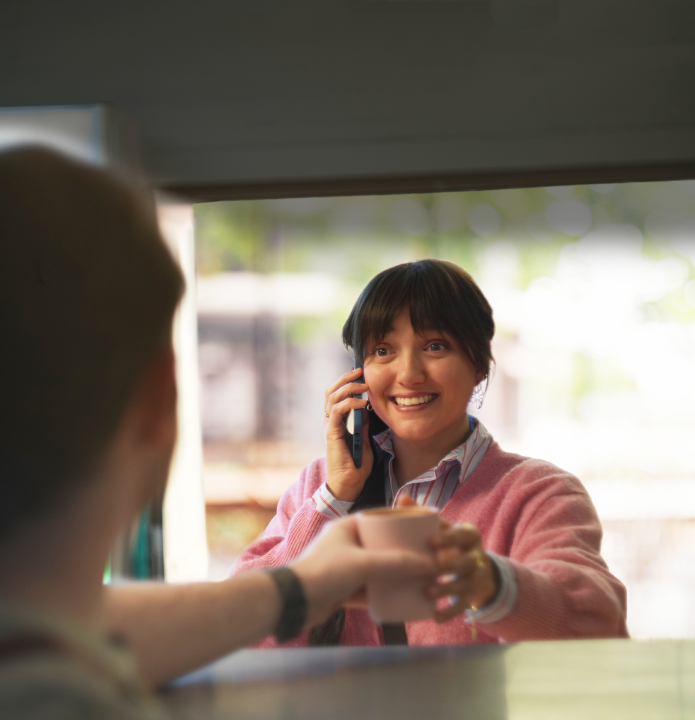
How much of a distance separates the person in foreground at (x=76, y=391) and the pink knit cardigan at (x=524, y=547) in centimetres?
13

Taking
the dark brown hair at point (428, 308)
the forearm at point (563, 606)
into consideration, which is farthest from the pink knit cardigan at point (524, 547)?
the dark brown hair at point (428, 308)

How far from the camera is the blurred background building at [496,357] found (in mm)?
535

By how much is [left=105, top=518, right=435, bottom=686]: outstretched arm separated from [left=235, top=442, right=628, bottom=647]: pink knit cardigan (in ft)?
0.11

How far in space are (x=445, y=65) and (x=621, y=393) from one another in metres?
0.37

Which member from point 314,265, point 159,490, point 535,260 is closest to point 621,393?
point 535,260

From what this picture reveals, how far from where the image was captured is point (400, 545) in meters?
0.30

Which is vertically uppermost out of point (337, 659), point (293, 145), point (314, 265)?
point (293, 145)

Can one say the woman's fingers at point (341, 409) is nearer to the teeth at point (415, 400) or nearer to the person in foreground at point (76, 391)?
the teeth at point (415, 400)

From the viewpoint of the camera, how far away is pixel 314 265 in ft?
1.86

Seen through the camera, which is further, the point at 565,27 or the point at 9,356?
the point at 565,27

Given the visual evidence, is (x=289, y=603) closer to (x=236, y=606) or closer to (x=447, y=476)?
(x=236, y=606)

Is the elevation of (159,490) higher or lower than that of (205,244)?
lower

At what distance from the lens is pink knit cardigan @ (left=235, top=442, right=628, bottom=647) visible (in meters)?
0.40

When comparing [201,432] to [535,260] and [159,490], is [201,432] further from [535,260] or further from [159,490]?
[535,260]
